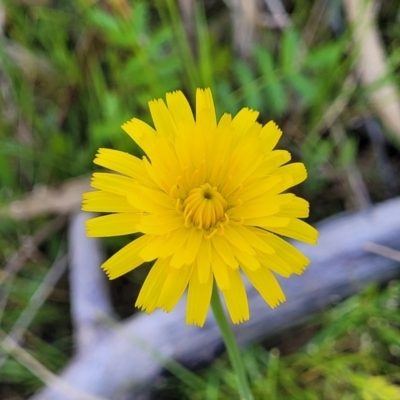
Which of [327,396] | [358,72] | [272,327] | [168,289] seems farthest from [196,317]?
[358,72]

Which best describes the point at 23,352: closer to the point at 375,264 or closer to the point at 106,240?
the point at 106,240

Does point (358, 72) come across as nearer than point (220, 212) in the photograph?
No

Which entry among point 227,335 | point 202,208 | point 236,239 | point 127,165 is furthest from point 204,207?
point 227,335

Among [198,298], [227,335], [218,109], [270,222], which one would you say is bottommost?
[227,335]

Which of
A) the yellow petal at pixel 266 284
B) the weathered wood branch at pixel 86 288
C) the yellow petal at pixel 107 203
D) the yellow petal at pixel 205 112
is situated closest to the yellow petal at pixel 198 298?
the yellow petal at pixel 266 284

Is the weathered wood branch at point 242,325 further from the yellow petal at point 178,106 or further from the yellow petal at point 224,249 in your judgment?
the yellow petal at point 178,106

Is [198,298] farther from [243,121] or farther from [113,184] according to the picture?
[243,121]
